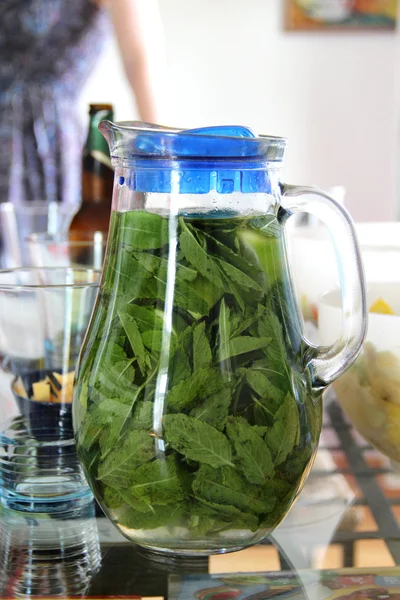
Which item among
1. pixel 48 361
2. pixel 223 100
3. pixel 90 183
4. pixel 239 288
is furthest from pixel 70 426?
pixel 223 100

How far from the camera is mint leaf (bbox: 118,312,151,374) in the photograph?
378mm

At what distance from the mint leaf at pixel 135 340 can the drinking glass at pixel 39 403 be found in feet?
0.24

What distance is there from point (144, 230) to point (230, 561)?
17 cm

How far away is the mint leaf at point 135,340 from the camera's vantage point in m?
0.38

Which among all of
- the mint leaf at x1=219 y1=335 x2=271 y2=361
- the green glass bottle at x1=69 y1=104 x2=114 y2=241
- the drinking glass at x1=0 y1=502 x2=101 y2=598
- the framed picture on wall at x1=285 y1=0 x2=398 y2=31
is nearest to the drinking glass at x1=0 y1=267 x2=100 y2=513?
the drinking glass at x1=0 y1=502 x2=101 y2=598

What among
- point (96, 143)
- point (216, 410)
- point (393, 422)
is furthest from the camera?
point (96, 143)

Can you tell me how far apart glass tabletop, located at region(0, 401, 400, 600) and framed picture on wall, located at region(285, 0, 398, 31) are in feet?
10.1

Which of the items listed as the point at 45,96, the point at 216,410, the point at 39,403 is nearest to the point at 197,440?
the point at 216,410

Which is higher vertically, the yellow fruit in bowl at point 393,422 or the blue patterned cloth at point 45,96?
the blue patterned cloth at point 45,96

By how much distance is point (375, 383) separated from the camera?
0.49 meters

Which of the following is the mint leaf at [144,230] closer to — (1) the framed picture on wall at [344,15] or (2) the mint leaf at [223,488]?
(2) the mint leaf at [223,488]

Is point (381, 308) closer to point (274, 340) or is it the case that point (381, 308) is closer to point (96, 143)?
point (274, 340)

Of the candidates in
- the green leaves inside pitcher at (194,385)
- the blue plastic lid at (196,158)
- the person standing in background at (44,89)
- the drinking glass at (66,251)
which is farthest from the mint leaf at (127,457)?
the person standing in background at (44,89)

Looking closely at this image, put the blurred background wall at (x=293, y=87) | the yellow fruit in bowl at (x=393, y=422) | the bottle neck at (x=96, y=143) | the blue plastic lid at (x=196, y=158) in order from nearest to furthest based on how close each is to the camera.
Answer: the blue plastic lid at (x=196, y=158), the yellow fruit in bowl at (x=393, y=422), the bottle neck at (x=96, y=143), the blurred background wall at (x=293, y=87)
